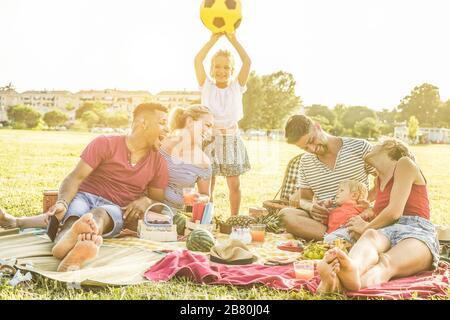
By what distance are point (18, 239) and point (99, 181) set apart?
2.50ft

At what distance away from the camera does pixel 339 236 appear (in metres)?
4.27

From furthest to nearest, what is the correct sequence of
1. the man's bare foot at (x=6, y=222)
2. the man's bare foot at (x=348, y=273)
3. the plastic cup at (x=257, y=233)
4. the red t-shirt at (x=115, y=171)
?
the man's bare foot at (x=6, y=222)
the plastic cup at (x=257, y=233)
the red t-shirt at (x=115, y=171)
the man's bare foot at (x=348, y=273)

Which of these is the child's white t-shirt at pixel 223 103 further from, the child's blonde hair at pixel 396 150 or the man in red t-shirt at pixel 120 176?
the child's blonde hair at pixel 396 150

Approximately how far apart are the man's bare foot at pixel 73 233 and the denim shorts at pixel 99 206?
0.45 meters

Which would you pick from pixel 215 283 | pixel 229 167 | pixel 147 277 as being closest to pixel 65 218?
pixel 147 277

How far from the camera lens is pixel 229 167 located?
5.90 metres

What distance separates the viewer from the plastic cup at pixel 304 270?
3518 mm

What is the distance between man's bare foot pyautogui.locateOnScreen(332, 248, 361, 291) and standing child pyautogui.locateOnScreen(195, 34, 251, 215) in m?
2.83

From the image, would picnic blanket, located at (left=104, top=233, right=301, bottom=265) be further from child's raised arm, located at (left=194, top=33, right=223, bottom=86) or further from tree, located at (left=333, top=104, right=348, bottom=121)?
tree, located at (left=333, top=104, right=348, bottom=121)

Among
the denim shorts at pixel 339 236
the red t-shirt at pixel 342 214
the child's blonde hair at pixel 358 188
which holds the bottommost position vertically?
the denim shorts at pixel 339 236

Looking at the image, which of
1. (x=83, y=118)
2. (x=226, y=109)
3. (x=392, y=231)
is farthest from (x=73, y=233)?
(x=83, y=118)

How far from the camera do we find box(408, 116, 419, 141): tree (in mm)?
37588

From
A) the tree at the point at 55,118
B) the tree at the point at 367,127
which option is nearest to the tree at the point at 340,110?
the tree at the point at 367,127
